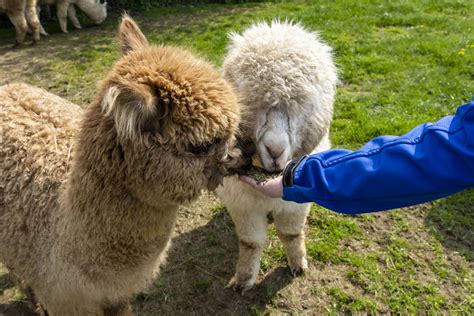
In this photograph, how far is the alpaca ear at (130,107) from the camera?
1.58m

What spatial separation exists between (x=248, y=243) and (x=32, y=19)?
7.21 metres

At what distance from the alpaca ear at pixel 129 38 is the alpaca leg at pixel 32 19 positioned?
700 cm

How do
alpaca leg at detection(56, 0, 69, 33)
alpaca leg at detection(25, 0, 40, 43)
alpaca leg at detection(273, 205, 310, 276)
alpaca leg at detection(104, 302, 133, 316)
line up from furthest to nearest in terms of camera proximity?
alpaca leg at detection(56, 0, 69, 33) < alpaca leg at detection(25, 0, 40, 43) < alpaca leg at detection(273, 205, 310, 276) < alpaca leg at detection(104, 302, 133, 316)

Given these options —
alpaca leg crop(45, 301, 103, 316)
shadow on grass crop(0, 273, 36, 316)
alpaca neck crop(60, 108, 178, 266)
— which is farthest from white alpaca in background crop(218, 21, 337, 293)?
shadow on grass crop(0, 273, 36, 316)

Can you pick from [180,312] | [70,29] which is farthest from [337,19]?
[180,312]

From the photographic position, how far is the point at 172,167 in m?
1.81

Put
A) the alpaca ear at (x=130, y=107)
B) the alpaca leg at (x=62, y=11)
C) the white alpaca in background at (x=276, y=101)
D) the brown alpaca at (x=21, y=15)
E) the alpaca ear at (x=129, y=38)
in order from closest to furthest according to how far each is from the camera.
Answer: the alpaca ear at (x=130, y=107) → the alpaca ear at (x=129, y=38) → the white alpaca in background at (x=276, y=101) → the brown alpaca at (x=21, y=15) → the alpaca leg at (x=62, y=11)

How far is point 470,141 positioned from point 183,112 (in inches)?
44.2

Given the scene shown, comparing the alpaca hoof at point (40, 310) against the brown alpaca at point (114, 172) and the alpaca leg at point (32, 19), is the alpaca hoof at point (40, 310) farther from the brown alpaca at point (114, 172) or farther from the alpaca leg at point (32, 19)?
the alpaca leg at point (32, 19)

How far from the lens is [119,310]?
8.32 feet

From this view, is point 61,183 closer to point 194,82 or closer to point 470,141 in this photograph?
point 194,82

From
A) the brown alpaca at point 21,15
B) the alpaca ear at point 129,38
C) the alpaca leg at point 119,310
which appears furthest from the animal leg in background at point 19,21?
the alpaca leg at point 119,310

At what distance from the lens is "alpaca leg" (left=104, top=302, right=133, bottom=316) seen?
2.49m

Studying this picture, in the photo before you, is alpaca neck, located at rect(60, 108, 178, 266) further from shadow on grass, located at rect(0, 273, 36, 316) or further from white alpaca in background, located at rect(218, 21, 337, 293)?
shadow on grass, located at rect(0, 273, 36, 316)
